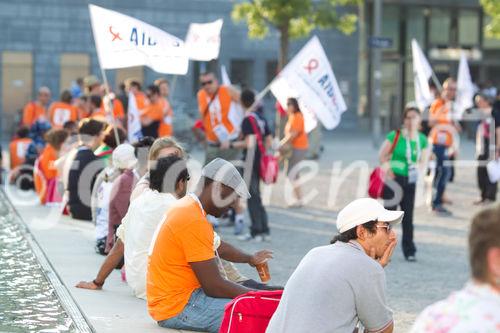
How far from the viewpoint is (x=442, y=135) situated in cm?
1748

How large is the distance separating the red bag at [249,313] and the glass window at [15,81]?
3373 centimetres

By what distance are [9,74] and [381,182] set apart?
28.9m

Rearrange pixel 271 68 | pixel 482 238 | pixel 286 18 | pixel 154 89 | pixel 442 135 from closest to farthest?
pixel 482 238 < pixel 154 89 < pixel 442 135 < pixel 286 18 < pixel 271 68

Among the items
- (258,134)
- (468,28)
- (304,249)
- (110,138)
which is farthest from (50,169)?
(468,28)

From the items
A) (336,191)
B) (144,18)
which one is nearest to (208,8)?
(144,18)

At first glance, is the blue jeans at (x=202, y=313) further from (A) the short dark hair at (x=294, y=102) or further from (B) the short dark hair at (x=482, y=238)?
(A) the short dark hair at (x=294, y=102)

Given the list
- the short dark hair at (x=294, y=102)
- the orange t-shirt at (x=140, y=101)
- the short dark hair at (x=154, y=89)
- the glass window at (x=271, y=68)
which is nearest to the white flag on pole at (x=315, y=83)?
the short dark hair at (x=294, y=102)

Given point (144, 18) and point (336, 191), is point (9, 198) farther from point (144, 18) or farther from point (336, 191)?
point (144, 18)

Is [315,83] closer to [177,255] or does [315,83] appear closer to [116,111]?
[116,111]

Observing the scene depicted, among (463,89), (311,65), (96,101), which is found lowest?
(96,101)

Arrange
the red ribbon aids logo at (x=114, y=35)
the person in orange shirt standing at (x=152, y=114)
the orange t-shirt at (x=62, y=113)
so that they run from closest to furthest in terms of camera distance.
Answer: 1. the red ribbon aids logo at (x=114, y=35)
2. the person in orange shirt standing at (x=152, y=114)
3. the orange t-shirt at (x=62, y=113)

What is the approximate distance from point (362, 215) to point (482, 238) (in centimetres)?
233

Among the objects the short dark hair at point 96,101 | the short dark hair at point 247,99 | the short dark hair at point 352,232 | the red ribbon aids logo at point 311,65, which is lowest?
the short dark hair at point 352,232

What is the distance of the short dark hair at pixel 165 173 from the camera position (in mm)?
7945
